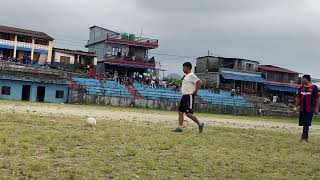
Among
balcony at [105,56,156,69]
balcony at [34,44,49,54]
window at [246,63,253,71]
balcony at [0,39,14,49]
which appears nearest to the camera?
balcony at [0,39,14,49]

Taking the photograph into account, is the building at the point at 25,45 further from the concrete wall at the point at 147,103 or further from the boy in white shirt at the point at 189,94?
the boy in white shirt at the point at 189,94

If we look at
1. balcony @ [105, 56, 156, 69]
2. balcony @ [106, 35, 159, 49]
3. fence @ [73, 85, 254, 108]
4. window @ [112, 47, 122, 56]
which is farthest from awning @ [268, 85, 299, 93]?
window @ [112, 47, 122, 56]

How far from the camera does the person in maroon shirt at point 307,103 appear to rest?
12.3 meters

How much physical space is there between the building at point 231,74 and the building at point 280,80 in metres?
1.55

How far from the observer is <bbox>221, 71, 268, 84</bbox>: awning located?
6856 centimetres

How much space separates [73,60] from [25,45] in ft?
23.3

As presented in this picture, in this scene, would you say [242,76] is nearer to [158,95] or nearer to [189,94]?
[158,95]

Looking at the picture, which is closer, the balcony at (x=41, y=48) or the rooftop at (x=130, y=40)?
the balcony at (x=41, y=48)

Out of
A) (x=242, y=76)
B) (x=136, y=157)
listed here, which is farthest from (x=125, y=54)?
(x=136, y=157)

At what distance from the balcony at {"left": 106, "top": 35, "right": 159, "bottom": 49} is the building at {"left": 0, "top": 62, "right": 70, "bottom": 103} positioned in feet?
61.0

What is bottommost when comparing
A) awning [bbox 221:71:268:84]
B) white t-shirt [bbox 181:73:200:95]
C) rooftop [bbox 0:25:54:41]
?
white t-shirt [bbox 181:73:200:95]

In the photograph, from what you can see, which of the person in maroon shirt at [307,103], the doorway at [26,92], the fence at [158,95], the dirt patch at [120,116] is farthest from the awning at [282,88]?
the person in maroon shirt at [307,103]

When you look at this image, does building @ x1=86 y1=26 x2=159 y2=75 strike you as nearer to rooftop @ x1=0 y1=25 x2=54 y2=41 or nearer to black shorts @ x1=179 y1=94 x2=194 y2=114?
rooftop @ x1=0 y1=25 x2=54 y2=41

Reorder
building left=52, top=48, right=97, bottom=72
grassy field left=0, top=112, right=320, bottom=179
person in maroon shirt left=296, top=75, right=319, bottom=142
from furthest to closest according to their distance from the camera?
building left=52, top=48, right=97, bottom=72, person in maroon shirt left=296, top=75, right=319, bottom=142, grassy field left=0, top=112, right=320, bottom=179
